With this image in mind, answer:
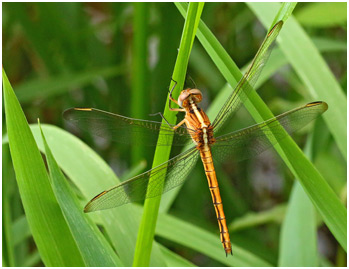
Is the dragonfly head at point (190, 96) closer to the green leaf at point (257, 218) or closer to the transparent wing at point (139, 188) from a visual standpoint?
the transparent wing at point (139, 188)

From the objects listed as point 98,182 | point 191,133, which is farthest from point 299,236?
point 98,182

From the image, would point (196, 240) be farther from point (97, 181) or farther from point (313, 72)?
point (313, 72)

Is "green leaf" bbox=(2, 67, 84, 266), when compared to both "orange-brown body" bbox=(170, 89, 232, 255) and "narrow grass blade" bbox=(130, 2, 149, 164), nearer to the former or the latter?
"orange-brown body" bbox=(170, 89, 232, 255)

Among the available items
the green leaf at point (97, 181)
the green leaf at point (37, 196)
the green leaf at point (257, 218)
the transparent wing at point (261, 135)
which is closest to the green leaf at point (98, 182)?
the green leaf at point (97, 181)

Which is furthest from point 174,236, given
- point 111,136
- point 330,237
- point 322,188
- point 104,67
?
point 330,237

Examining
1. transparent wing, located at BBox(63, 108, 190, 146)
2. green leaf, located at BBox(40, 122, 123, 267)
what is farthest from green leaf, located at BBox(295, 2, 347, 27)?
green leaf, located at BBox(40, 122, 123, 267)

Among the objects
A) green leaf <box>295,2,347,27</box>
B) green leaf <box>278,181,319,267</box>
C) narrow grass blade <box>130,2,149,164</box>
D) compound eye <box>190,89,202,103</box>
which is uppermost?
narrow grass blade <box>130,2,149,164</box>

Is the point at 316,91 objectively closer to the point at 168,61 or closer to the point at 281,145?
the point at 281,145

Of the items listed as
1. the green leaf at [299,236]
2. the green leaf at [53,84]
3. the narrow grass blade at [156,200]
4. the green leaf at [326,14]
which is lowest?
the green leaf at [299,236]
